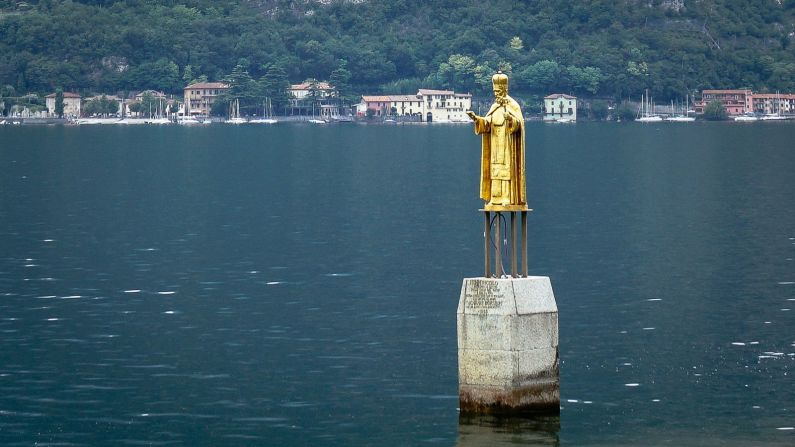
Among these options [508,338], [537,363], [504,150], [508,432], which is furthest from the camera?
[504,150]

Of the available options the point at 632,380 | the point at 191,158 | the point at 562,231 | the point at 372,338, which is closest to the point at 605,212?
the point at 562,231

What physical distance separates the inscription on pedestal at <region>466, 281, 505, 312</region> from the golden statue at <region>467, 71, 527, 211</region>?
1.78 meters

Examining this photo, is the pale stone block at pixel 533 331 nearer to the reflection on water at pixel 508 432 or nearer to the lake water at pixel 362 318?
the reflection on water at pixel 508 432

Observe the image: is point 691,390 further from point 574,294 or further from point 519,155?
point 574,294

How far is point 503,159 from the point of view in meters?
35.3

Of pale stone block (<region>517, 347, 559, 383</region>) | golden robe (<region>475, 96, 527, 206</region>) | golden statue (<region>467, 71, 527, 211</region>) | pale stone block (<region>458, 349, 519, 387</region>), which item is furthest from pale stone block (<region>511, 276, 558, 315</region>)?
golden robe (<region>475, 96, 527, 206</region>)

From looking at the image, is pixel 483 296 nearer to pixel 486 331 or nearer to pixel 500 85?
pixel 486 331

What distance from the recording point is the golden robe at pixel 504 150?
35.2 meters

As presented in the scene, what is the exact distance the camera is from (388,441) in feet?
116

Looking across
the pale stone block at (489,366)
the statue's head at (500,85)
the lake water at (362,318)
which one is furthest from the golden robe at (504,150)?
the lake water at (362,318)

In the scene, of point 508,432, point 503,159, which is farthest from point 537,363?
point 503,159

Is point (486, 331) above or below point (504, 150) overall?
below

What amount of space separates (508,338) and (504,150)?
3.85m

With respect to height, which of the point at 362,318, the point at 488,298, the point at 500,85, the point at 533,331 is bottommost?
the point at 362,318
